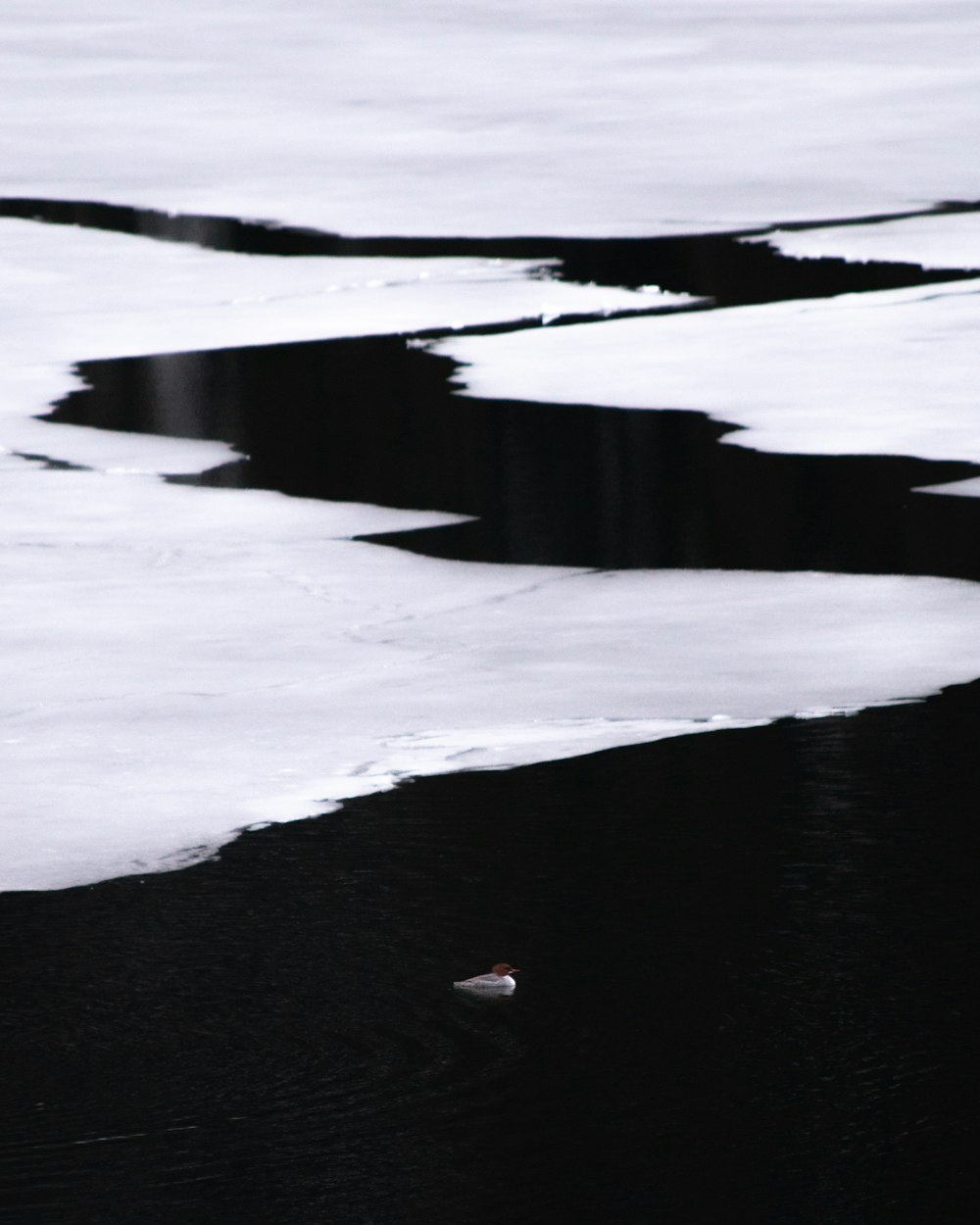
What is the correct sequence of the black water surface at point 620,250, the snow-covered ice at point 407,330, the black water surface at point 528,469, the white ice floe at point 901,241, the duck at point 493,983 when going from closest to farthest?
the duck at point 493,983 < the snow-covered ice at point 407,330 < the black water surface at point 528,469 < the black water surface at point 620,250 < the white ice floe at point 901,241

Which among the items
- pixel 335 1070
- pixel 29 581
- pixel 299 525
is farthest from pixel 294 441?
pixel 335 1070

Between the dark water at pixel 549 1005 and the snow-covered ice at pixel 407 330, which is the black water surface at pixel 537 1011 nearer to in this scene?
the dark water at pixel 549 1005

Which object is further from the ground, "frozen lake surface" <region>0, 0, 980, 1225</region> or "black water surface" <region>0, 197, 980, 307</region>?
"black water surface" <region>0, 197, 980, 307</region>

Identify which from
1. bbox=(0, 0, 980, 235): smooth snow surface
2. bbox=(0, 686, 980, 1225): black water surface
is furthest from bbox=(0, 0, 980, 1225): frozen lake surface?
bbox=(0, 0, 980, 235): smooth snow surface

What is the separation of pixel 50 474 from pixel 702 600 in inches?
109

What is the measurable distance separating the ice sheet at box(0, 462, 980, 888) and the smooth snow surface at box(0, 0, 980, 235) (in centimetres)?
763

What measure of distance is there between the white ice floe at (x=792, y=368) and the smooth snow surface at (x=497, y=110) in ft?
10.5

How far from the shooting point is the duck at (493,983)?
3857 mm

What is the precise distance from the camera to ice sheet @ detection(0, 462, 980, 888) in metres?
4.88

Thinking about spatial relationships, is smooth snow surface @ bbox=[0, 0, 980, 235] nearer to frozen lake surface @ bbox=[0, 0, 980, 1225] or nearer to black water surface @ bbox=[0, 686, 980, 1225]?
frozen lake surface @ bbox=[0, 0, 980, 1225]

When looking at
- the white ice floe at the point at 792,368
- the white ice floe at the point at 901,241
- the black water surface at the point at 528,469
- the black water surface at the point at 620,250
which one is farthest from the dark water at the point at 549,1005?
the white ice floe at the point at 901,241

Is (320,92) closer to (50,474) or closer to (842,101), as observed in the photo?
(842,101)

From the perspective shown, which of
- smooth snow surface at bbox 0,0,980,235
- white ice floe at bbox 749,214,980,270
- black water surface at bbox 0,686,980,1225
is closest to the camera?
black water surface at bbox 0,686,980,1225

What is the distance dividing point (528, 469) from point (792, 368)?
201 centimetres
